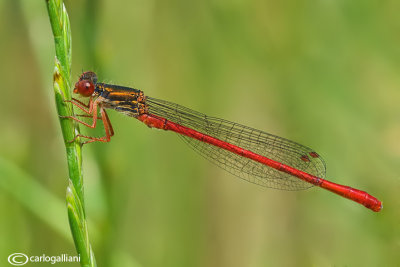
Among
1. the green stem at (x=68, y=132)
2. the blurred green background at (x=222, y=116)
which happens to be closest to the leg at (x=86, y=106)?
the blurred green background at (x=222, y=116)

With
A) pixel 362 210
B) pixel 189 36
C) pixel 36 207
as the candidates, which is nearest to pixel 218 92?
pixel 189 36

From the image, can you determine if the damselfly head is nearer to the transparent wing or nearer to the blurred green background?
the blurred green background

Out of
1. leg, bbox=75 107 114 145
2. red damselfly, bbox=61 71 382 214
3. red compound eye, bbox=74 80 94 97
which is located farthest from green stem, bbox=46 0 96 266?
red damselfly, bbox=61 71 382 214

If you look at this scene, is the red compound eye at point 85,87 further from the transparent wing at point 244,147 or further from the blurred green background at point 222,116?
the transparent wing at point 244,147

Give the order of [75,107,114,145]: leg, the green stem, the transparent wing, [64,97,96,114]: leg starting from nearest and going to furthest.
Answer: the green stem, [75,107,114,145]: leg, [64,97,96,114]: leg, the transparent wing

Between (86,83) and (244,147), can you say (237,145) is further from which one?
(86,83)

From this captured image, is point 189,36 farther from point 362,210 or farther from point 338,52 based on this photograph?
point 362,210
